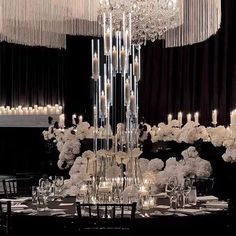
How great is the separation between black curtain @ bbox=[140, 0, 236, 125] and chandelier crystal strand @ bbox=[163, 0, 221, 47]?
3.44 metres

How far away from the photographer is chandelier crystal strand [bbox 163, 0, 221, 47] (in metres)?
6.30

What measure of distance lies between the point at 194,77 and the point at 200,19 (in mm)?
4515

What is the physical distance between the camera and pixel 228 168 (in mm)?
8125

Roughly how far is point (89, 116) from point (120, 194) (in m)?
7.04

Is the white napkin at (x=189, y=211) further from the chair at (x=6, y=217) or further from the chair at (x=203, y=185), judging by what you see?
the chair at (x=203, y=185)

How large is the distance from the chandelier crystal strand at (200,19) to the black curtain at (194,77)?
344cm

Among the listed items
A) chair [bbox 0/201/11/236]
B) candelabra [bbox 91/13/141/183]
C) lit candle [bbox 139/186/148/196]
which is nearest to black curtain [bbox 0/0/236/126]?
candelabra [bbox 91/13/141/183]

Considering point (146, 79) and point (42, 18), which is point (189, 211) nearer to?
point (42, 18)

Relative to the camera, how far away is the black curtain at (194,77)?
10258 millimetres

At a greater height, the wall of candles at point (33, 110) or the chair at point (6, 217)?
the wall of candles at point (33, 110)

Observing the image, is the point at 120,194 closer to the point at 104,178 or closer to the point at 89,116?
the point at 104,178

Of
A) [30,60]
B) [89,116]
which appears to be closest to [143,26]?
[89,116]

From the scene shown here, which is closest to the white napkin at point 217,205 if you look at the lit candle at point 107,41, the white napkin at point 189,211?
the white napkin at point 189,211

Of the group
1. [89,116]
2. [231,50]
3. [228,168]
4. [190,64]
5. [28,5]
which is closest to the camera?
[28,5]
